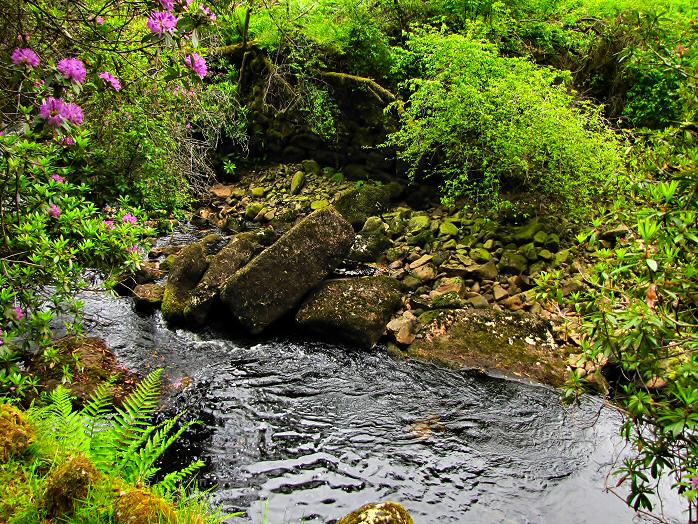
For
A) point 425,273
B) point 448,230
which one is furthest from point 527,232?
point 425,273

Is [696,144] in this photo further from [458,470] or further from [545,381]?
[545,381]

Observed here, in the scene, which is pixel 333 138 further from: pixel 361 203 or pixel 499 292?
pixel 499 292

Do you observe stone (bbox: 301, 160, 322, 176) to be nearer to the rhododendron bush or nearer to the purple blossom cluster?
the rhododendron bush

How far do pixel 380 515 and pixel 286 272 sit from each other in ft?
16.6

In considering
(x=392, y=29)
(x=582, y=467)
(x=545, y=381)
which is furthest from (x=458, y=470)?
(x=392, y=29)

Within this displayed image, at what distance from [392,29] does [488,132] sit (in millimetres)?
5853

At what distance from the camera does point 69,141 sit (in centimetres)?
→ 313

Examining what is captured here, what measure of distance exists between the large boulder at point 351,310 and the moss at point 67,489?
16.1ft

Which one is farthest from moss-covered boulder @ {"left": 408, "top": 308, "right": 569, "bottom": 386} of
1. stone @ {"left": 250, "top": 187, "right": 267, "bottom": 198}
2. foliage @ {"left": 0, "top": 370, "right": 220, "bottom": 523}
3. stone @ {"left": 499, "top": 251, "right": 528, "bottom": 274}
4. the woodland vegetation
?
stone @ {"left": 250, "top": 187, "right": 267, "bottom": 198}

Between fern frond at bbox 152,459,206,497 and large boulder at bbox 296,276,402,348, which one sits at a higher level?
fern frond at bbox 152,459,206,497

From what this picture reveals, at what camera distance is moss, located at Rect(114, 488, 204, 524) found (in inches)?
81.0

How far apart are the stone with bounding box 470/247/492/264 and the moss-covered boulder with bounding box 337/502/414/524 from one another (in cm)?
617

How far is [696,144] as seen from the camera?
8.93ft

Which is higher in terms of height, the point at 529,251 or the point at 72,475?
the point at 72,475
